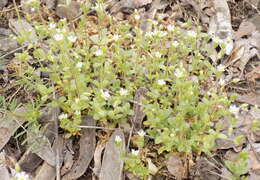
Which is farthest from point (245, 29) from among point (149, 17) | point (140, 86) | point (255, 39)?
point (140, 86)

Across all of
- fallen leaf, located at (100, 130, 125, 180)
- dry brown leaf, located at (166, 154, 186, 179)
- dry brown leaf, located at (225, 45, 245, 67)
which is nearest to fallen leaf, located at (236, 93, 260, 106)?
dry brown leaf, located at (225, 45, 245, 67)

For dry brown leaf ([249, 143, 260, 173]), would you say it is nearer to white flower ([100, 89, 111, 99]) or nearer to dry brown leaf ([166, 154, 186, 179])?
dry brown leaf ([166, 154, 186, 179])

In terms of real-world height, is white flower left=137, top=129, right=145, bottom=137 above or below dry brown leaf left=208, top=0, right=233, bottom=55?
below

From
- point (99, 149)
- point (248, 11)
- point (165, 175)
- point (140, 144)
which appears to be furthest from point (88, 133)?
point (248, 11)

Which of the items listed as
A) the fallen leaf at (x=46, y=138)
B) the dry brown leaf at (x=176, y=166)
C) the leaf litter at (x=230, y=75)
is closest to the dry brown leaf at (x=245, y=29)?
the leaf litter at (x=230, y=75)

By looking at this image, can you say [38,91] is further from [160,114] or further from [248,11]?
[248,11]

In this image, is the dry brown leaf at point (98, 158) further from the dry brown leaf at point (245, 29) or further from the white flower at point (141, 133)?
the dry brown leaf at point (245, 29)
